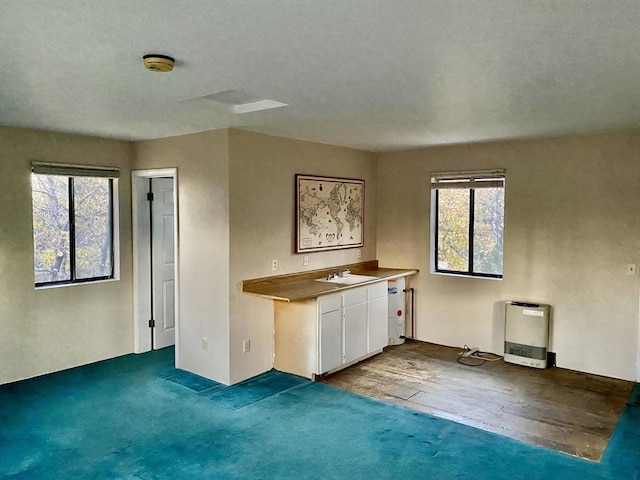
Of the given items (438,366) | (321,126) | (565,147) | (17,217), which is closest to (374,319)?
(438,366)

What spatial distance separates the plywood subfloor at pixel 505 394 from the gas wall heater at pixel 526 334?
110 millimetres

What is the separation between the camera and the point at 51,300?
477 centimetres

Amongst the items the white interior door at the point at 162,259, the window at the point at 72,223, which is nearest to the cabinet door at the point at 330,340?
the white interior door at the point at 162,259

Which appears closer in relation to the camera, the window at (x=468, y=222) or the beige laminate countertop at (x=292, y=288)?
the beige laminate countertop at (x=292, y=288)

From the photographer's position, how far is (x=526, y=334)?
201 inches

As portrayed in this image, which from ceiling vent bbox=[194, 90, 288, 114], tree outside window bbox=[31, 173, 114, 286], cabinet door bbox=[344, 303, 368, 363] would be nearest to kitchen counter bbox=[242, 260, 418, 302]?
cabinet door bbox=[344, 303, 368, 363]

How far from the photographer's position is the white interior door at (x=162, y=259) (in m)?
5.56

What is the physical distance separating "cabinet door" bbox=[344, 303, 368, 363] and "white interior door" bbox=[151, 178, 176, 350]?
6.77 feet

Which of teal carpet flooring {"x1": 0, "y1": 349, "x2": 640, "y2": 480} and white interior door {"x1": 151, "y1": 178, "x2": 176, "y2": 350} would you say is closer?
teal carpet flooring {"x1": 0, "y1": 349, "x2": 640, "y2": 480}

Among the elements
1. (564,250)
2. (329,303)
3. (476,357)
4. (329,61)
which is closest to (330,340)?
(329,303)

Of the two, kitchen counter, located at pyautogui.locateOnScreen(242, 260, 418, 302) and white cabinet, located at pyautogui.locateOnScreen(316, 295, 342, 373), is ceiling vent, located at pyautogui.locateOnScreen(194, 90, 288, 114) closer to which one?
kitchen counter, located at pyautogui.locateOnScreen(242, 260, 418, 302)

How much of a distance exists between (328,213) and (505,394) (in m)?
2.58

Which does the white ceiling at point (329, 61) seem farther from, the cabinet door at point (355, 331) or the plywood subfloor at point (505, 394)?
the plywood subfloor at point (505, 394)

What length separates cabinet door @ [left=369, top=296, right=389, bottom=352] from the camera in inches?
210
